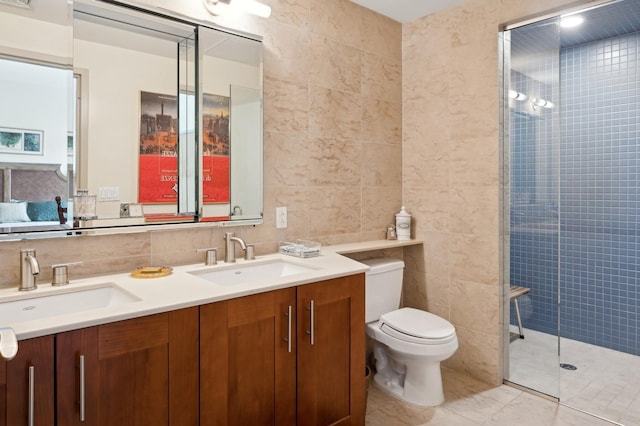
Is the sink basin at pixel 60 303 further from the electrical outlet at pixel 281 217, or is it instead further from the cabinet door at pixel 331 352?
the electrical outlet at pixel 281 217

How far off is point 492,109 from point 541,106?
0.87 feet

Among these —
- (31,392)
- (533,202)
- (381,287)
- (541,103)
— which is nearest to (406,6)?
(541,103)

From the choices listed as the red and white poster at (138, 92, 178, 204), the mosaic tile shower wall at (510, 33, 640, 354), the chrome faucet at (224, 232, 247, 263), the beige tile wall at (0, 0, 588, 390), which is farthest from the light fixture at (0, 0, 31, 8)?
the mosaic tile shower wall at (510, 33, 640, 354)

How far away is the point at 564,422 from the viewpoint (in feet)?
6.98

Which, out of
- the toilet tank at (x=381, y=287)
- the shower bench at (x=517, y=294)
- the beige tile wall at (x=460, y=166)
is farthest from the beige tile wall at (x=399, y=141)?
the toilet tank at (x=381, y=287)

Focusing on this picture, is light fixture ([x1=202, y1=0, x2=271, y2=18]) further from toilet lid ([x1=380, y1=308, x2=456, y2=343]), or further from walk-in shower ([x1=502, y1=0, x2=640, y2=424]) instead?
toilet lid ([x1=380, y1=308, x2=456, y2=343])

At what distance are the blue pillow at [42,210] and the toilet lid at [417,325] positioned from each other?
175 centimetres

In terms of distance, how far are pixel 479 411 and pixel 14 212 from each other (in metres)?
2.40

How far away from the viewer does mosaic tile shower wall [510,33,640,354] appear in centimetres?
304

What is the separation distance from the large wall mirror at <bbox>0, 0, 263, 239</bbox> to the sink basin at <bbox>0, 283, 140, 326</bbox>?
0.87 ft

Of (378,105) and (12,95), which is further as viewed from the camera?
(378,105)

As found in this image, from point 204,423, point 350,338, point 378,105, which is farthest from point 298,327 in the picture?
point 378,105

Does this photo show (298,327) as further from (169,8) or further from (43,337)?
(169,8)

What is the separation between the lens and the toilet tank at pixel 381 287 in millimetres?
2492
